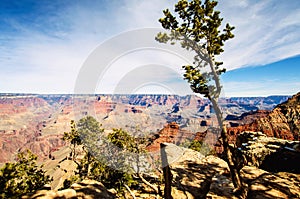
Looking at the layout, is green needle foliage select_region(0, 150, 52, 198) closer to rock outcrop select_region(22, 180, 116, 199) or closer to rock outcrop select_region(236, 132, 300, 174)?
rock outcrop select_region(22, 180, 116, 199)

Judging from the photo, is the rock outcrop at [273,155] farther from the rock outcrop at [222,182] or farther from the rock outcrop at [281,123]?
the rock outcrop at [281,123]

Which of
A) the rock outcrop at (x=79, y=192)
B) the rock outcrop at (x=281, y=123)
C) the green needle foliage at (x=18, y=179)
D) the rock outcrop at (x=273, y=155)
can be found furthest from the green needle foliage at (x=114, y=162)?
the rock outcrop at (x=281, y=123)

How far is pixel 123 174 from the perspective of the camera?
85.7 ft

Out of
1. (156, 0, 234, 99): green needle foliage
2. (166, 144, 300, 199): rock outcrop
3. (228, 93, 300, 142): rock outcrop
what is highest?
(156, 0, 234, 99): green needle foliage

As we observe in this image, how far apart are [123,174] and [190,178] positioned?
10.0m

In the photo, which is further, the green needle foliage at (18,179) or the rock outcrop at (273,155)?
the rock outcrop at (273,155)

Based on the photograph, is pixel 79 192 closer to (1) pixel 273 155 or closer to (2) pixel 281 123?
(1) pixel 273 155

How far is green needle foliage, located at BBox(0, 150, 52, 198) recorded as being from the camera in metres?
19.0

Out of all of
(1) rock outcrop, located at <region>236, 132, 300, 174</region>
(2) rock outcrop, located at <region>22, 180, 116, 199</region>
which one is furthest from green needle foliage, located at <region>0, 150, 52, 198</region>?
(1) rock outcrop, located at <region>236, 132, 300, 174</region>

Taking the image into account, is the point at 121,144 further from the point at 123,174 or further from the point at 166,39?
the point at 166,39

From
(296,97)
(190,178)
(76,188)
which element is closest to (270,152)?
(190,178)

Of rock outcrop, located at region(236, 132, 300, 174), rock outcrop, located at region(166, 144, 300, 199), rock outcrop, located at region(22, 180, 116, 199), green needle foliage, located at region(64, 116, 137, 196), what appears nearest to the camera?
rock outcrop, located at region(22, 180, 116, 199)

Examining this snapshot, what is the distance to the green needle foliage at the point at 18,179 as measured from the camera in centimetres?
1904

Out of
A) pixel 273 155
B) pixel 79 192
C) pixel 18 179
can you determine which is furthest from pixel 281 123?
pixel 18 179
